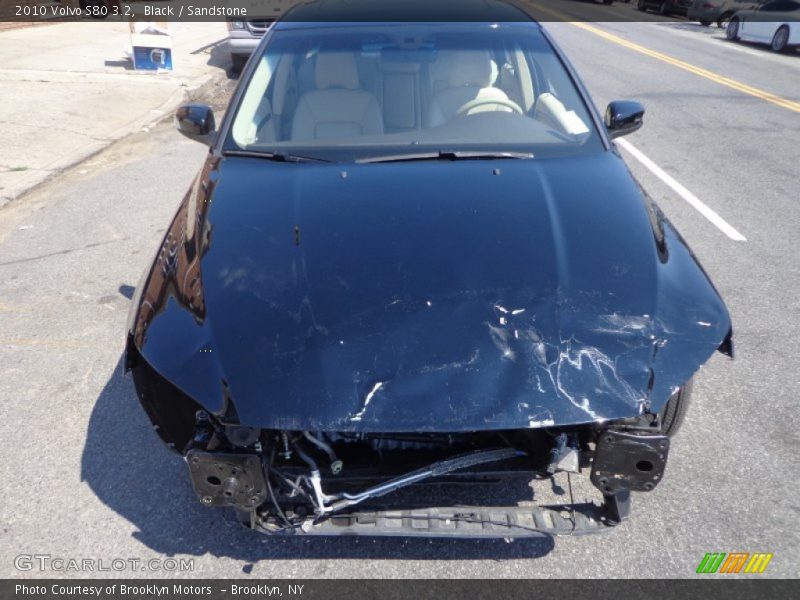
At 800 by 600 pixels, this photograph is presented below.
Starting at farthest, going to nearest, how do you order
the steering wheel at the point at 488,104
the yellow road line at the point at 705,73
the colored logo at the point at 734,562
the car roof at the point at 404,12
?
1. the yellow road line at the point at 705,73
2. the car roof at the point at 404,12
3. the steering wheel at the point at 488,104
4. the colored logo at the point at 734,562

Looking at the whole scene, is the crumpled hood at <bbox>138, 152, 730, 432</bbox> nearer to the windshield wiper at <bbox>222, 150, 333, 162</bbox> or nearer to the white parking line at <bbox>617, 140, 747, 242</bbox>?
Result: the windshield wiper at <bbox>222, 150, 333, 162</bbox>

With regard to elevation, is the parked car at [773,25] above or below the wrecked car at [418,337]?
above

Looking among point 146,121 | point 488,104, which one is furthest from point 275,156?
point 146,121

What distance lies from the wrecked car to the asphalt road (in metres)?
0.33

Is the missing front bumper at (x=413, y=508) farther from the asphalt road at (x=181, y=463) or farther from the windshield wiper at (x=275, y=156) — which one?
the windshield wiper at (x=275, y=156)

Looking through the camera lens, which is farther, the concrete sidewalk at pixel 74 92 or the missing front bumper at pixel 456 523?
the concrete sidewalk at pixel 74 92

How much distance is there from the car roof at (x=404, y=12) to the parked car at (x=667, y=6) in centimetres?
2511

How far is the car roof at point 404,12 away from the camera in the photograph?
13.6ft

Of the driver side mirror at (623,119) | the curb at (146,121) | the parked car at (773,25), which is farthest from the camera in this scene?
the parked car at (773,25)

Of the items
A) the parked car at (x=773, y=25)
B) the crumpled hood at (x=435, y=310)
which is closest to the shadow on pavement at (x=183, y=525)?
the crumpled hood at (x=435, y=310)

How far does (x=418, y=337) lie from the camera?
93.5 inches

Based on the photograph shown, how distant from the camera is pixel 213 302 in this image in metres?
2.52

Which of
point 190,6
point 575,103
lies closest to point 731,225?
point 575,103

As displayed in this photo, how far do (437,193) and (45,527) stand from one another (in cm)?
211
